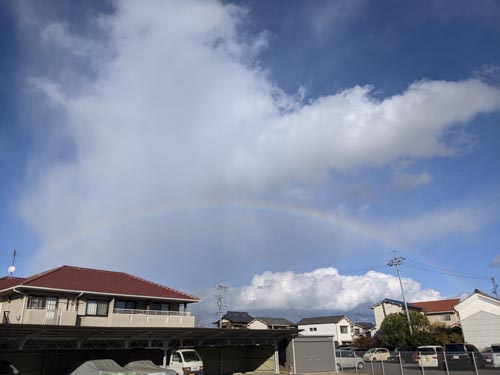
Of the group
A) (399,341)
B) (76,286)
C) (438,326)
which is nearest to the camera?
(76,286)

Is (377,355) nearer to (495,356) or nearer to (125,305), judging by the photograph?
(495,356)

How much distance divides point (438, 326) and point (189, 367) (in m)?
47.0

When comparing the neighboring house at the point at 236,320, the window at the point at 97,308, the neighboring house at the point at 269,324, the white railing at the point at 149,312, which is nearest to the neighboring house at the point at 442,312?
the neighboring house at the point at 269,324

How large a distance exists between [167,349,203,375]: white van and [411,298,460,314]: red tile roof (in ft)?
160

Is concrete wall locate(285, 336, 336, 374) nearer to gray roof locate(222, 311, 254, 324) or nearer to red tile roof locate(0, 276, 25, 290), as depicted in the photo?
red tile roof locate(0, 276, 25, 290)

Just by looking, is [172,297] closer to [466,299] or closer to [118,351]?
[118,351]

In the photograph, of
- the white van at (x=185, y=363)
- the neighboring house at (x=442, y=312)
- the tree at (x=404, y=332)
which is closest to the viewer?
the white van at (x=185, y=363)

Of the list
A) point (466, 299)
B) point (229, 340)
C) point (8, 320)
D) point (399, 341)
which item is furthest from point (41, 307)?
point (466, 299)

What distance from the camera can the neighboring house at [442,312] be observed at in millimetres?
58250

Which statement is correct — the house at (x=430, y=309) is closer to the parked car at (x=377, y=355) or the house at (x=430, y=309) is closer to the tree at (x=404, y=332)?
the tree at (x=404, y=332)

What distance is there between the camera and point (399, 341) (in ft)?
152

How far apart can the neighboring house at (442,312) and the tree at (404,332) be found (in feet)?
36.6

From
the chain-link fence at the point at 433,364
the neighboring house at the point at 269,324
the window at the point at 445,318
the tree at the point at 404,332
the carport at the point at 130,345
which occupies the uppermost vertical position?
the neighboring house at the point at 269,324

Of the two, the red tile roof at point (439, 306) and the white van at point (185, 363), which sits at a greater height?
the red tile roof at point (439, 306)
